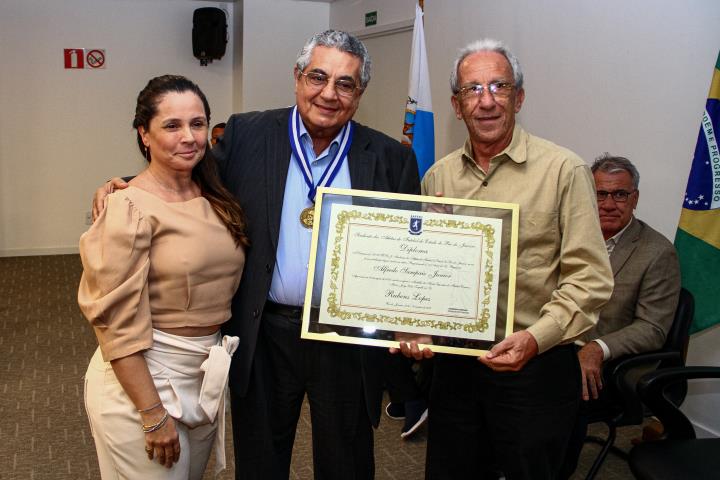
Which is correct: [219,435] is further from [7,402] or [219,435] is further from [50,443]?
[7,402]

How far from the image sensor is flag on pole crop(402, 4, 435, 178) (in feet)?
15.3

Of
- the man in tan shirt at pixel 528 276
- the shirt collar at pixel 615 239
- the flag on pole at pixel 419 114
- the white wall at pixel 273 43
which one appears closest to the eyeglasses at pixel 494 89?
the man in tan shirt at pixel 528 276

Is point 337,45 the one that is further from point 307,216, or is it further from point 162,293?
point 162,293

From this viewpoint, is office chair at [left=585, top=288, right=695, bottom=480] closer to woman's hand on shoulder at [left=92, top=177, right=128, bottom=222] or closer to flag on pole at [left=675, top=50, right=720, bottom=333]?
flag on pole at [left=675, top=50, right=720, bottom=333]

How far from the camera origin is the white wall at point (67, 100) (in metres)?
7.40

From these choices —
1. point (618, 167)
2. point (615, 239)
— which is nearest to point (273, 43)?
point (618, 167)

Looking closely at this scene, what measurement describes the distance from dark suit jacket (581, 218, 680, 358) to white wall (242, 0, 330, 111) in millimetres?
5607

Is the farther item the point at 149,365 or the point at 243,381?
the point at 243,381

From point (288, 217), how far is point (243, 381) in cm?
51

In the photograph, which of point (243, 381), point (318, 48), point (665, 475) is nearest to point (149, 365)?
point (243, 381)

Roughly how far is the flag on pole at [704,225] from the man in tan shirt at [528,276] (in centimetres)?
148

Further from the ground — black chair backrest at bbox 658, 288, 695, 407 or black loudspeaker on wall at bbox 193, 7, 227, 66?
black loudspeaker on wall at bbox 193, 7, 227, 66

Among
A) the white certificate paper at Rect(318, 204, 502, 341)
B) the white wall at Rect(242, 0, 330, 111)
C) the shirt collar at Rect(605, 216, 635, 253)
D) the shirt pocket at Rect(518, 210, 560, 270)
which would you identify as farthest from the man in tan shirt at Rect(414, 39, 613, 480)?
the white wall at Rect(242, 0, 330, 111)

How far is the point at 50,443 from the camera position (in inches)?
133
